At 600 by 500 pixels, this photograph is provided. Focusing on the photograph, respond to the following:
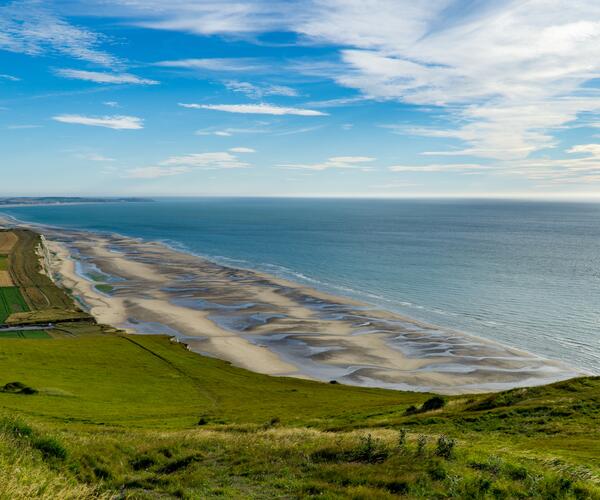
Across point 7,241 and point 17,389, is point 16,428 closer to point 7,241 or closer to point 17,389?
point 17,389

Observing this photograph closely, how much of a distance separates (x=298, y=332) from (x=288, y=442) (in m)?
55.9

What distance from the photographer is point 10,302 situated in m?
92.7

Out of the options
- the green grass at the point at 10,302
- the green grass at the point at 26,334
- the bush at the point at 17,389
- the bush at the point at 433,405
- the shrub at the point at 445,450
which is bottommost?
the green grass at the point at 26,334

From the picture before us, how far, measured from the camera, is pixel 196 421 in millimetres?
34250

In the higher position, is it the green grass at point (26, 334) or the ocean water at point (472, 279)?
the ocean water at point (472, 279)

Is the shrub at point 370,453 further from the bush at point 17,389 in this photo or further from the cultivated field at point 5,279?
the cultivated field at point 5,279

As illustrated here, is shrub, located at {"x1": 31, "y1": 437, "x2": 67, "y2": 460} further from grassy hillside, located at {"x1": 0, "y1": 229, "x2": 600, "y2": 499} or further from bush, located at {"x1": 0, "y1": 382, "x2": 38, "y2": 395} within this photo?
bush, located at {"x1": 0, "y1": 382, "x2": 38, "y2": 395}

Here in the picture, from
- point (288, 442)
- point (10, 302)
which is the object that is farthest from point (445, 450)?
point (10, 302)

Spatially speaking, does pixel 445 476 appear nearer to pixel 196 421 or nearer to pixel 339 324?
pixel 196 421

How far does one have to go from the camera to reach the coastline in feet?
195

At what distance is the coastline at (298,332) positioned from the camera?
59.4m

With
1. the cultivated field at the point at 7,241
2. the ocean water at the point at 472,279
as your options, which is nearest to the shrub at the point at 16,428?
the ocean water at the point at 472,279

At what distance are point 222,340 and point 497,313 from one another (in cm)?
4914

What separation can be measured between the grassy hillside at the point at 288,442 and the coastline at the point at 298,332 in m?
11.6
